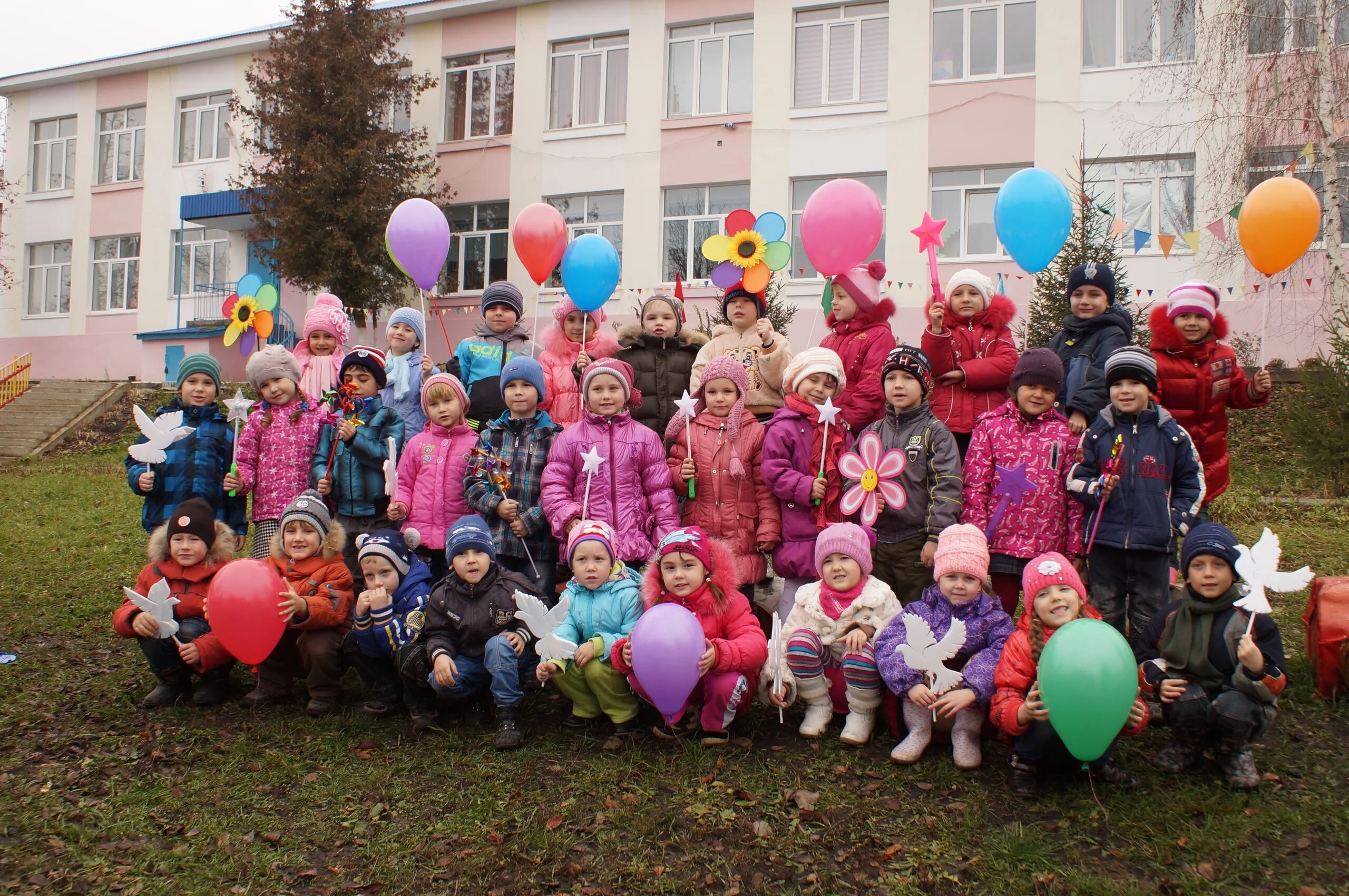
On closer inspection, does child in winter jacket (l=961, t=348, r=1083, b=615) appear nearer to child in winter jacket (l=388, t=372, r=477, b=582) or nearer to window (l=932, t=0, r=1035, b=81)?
child in winter jacket (l=388, t=372, r=477, b=582)

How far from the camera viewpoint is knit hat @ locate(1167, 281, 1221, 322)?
4676mm

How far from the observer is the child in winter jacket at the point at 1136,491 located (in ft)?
13.6

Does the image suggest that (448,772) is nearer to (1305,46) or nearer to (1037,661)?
(1037,661)

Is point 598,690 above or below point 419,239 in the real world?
below

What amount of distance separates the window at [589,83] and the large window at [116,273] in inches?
451

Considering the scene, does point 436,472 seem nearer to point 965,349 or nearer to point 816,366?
point 816,366

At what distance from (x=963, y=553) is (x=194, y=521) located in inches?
147

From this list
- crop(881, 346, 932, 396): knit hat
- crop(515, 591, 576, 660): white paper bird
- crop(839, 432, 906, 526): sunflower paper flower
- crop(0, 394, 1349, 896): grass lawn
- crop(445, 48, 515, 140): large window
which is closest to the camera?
crop(0, 394, 1349, 896): grass lawn

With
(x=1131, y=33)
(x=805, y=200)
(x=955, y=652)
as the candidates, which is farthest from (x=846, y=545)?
(x=1131, y=33)

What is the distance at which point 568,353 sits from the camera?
19.6 ft

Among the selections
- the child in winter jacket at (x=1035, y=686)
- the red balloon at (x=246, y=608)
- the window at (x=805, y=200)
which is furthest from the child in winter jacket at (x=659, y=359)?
the window at (x=805, y=200)

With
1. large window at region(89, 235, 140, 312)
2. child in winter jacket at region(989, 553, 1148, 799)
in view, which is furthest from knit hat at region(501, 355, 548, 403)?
large window at region(89, 235, 140, 312)

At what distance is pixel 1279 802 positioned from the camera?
3510 mm

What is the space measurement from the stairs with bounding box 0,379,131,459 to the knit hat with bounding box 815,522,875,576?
1565cm
